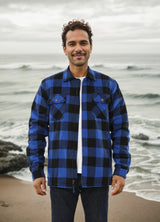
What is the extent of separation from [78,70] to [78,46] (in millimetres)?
196

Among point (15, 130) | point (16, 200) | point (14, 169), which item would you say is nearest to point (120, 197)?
point (16, 200)

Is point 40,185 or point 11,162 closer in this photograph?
point 40,185

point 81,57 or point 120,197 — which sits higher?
point 81,57

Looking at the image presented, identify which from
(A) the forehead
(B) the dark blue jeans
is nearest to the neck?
(A) the forehead

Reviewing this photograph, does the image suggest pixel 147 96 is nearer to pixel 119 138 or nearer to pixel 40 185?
pixel 119 138

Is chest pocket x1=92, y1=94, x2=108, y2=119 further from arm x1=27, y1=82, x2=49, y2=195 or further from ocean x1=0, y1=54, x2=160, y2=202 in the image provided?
ocean x1=0, y1=54, x2=160, y2=202

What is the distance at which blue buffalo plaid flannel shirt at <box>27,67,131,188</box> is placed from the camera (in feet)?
6.92

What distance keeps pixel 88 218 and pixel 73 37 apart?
1.46 meters

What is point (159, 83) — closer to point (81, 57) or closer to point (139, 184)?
point (139, 184)

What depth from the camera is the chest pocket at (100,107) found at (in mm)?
2170

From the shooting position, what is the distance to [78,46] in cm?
223

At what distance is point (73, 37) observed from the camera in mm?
2234

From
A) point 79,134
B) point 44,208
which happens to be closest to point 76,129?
point 79,134

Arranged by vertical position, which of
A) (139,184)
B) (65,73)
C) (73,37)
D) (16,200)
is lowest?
(139,184)
